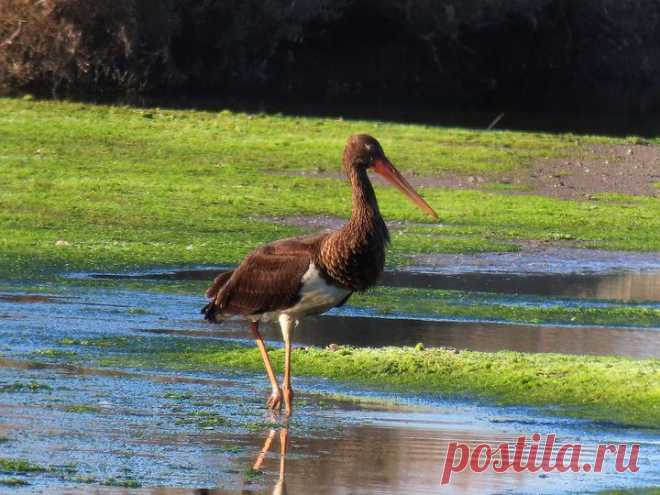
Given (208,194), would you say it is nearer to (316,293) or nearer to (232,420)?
(316,293)

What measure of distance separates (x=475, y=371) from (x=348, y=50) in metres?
42.4

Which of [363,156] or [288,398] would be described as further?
[363,156]

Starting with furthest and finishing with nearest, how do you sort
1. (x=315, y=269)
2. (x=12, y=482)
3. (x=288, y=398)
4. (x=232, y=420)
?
(x=315, y=269)
(x=288, y=398)
(x=232, y=420)
(x=12, y=482)

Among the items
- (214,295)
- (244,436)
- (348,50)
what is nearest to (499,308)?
(214,295)

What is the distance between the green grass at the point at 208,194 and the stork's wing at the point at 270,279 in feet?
16.6

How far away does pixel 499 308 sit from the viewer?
15.4m

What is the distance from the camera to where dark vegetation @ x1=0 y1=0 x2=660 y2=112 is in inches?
1465

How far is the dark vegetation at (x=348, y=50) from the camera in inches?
1465

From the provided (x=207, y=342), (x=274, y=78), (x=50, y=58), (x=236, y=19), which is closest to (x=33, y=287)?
(x=207, y=342)

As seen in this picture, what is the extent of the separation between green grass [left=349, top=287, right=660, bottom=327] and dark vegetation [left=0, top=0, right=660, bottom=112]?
21402 mm

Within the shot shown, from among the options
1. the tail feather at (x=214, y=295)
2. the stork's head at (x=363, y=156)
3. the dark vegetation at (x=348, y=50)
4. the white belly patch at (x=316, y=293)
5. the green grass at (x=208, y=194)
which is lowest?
A: the dark vegetation at (x=348, y=50)

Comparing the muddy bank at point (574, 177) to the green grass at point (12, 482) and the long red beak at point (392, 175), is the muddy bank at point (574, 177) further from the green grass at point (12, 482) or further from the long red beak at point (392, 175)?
the green grass at point (12, 482)

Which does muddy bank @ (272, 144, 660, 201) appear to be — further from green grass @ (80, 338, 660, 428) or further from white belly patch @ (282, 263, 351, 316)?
white belly patch @ (282, 263, 351, 316)

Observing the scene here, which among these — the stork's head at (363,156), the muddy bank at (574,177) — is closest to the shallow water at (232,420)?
the stork's head at (363,156)
